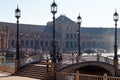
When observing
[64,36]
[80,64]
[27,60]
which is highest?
[64,36]

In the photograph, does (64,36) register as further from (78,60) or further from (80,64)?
(78,60)

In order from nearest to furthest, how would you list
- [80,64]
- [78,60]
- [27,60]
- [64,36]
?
[78,60] < [80,64] < [27,60] < [64,36]

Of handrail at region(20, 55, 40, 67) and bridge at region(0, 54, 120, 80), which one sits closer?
bridge at region(0, 54, 120, 80)

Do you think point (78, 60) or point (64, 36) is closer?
point (78, 60)

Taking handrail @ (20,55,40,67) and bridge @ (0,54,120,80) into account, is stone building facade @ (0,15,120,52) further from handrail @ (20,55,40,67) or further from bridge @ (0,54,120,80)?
bridge @ (0,54,120,80)

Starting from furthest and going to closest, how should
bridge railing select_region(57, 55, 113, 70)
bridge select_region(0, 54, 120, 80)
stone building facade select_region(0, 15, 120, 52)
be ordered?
stone building facade select_region(0, 15, 120, 52) < bridge select_region(0, 54, 120, 80) < bridge railing select_region(57, 55, 113, 70)

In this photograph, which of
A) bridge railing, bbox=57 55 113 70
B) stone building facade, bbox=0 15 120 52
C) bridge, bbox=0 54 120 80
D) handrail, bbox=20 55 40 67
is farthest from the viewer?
stone building facade, bbox=0 15 120 52

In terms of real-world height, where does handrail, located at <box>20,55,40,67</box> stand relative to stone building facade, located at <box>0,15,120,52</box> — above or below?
below

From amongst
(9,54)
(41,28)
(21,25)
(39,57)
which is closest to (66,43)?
(41,28)

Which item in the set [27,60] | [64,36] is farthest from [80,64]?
[64,36]

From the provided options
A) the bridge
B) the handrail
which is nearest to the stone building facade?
the handrail

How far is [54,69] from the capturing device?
98.7 feet

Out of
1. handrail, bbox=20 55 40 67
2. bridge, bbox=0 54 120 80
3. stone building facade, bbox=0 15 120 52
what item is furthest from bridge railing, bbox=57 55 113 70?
stone building facade, bbox=0 15 120 52

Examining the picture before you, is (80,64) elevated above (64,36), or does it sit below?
below
